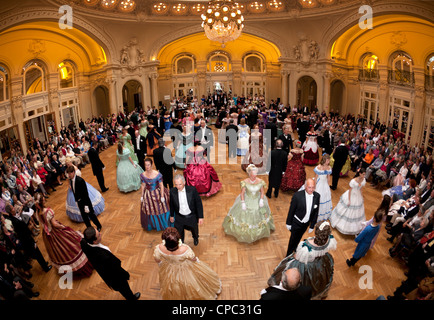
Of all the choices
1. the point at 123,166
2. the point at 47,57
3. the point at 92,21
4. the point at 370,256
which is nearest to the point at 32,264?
the point at 123,166

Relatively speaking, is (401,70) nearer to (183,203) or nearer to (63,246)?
(183,203)

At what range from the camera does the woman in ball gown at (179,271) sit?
3.50m

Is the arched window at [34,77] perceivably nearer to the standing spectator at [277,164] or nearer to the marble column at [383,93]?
the standing spectator at [277,164]

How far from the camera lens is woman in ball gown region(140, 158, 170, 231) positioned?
5570 mm

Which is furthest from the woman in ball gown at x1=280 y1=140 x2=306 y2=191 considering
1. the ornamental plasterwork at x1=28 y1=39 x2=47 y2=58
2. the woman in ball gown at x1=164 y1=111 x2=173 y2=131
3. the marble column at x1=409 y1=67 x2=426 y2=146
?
the ornamental plasterwork at x1=28 y1=39 x2=47 y2=58

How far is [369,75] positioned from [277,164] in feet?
37.7

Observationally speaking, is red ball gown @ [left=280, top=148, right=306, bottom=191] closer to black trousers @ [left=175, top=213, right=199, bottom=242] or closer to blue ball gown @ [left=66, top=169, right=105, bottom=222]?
black trousers @ [left=175, top=213, right=199, bottom=242]

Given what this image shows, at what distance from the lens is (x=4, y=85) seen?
444 inches

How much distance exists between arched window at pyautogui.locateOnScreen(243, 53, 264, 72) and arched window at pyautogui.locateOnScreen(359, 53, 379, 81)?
7177 mm

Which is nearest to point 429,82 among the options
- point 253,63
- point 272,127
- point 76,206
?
point 272,127

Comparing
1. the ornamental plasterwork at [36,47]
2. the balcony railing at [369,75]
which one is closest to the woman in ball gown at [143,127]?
the ornamental plasterwork at [36,47]

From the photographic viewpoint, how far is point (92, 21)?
14.4 m

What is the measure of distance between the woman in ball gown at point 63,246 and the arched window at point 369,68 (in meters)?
15.1

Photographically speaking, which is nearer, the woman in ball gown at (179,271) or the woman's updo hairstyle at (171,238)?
the woman's updo hairstyle at (171,238)
